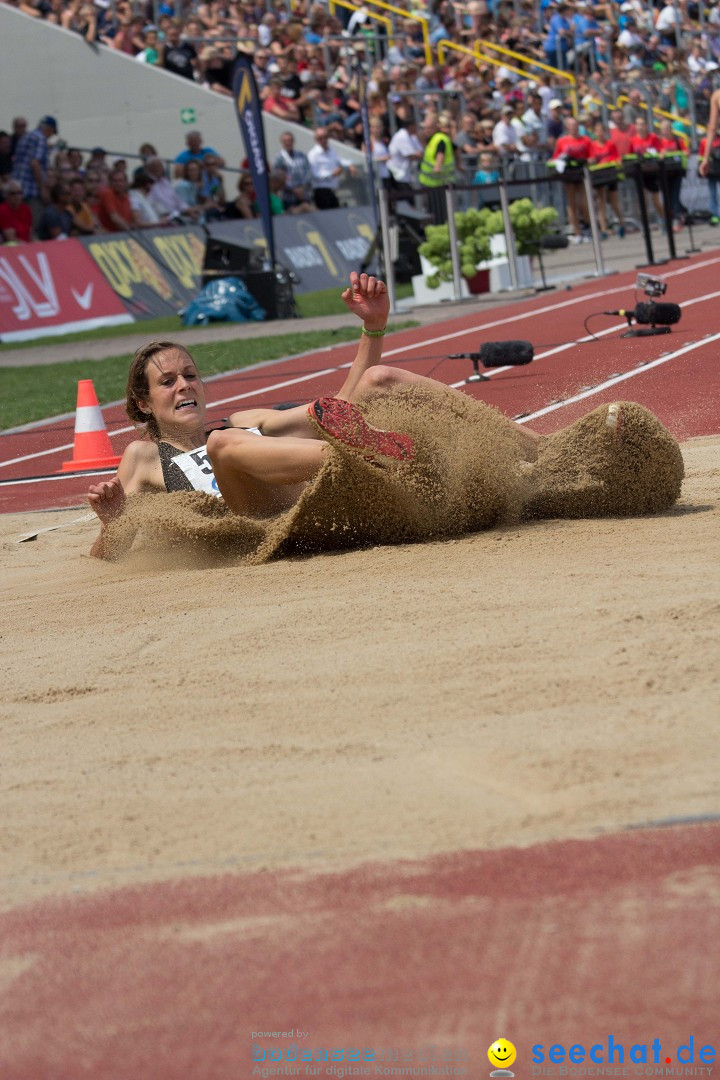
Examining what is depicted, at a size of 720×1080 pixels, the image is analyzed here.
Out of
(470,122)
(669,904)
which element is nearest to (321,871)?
(669,904)

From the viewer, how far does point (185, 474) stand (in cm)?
516

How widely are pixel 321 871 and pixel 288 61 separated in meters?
23.3

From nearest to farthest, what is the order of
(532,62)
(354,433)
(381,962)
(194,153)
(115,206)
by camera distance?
1. (381,962)
2. (354,433)
3. (115,206)
4. (194,153)
5. (532,62)

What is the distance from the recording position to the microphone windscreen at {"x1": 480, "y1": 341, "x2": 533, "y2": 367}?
749 centimetres

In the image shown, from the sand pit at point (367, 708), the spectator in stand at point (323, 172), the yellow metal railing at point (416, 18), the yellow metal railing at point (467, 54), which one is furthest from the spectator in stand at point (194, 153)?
the sand pit at point (367, 708)

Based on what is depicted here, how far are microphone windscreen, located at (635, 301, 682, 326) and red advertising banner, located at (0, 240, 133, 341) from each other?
9.99 metres

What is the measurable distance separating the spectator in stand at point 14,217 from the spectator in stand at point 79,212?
68 cm

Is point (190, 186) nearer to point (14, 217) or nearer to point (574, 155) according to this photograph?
point (14, 217)

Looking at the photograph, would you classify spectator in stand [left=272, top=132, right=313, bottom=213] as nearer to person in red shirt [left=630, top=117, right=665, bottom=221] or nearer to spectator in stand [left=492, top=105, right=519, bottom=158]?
spectator in stand [left=492, top=105, right=519, bottom=158]

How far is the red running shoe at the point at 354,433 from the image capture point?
14.2 feet

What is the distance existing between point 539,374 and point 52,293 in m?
10.1

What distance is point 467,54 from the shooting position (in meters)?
26.0

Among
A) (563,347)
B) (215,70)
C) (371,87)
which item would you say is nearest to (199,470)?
(563,347)

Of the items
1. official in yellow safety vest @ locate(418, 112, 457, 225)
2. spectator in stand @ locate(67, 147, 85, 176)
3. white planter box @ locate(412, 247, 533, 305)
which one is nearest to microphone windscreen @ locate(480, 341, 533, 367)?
white planter box @ locate(412, 247, 533, 305)
